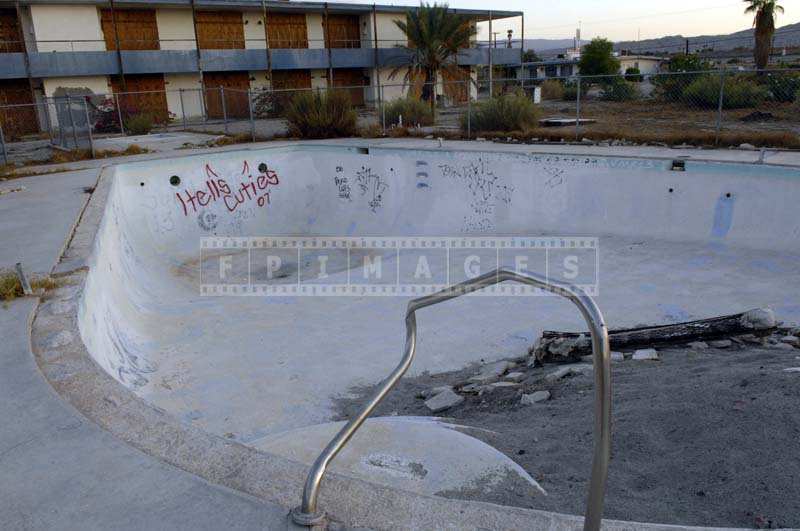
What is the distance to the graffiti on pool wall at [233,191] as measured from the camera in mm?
14242

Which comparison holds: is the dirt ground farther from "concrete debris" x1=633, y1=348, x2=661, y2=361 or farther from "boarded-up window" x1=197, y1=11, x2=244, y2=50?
"boarded-up window" x1=197, y1=11, x2=244, y2=50

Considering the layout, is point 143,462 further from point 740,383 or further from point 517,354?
point 517,354

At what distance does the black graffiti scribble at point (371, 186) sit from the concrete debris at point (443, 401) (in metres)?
8.64

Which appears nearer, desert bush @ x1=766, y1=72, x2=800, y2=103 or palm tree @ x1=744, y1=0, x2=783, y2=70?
desert bush @ x1=766, y1=72, x2=800, y2=103

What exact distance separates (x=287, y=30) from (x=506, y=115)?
23.1 meters

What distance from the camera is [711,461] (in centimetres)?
375

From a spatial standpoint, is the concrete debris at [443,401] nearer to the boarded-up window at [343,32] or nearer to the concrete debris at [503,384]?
the concrete debris at [503,384]

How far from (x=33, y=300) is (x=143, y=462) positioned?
10.5 ft

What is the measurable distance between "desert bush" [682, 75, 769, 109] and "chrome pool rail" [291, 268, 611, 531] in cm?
2394

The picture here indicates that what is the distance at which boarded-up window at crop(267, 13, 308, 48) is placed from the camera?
3662 centimetres

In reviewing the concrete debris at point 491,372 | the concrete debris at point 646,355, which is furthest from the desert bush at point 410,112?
the concrete debris at point 646,355

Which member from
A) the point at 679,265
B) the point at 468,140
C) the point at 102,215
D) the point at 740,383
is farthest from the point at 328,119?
the point at 740,383

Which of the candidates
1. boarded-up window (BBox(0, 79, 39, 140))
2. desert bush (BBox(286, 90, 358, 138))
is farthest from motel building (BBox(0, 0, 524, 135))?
desert bush (BBox(286, 90, 358, 138))

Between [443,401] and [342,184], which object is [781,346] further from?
[342,184]
